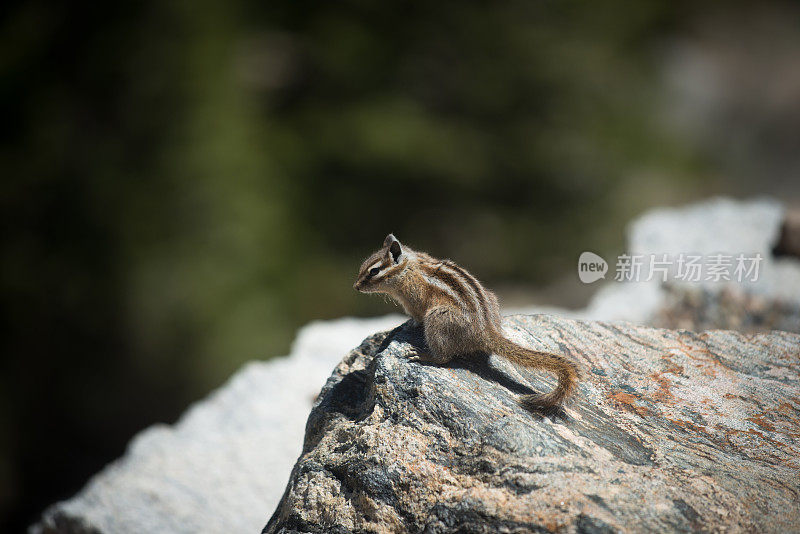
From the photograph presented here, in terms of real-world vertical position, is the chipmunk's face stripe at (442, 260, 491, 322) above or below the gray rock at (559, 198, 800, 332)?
below

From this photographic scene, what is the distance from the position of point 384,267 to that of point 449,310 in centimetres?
39

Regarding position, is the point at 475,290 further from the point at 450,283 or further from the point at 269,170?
the point at 269,170

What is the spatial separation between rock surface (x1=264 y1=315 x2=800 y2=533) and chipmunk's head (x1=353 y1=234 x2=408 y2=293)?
8.6 inches

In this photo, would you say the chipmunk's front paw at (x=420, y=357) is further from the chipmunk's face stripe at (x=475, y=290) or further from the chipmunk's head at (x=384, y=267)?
the chipmunk's head at (x=384, y=267)

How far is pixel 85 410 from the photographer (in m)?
6.80

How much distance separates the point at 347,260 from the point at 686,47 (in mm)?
5522

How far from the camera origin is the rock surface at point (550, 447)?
1990 mm

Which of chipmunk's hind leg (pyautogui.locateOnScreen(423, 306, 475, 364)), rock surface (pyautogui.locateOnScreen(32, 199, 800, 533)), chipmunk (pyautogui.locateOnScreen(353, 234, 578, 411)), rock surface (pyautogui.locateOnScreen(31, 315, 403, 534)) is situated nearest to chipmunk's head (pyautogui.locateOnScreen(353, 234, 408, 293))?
chipmunk (pyautogui.locateOnScreen(353, 234, 578, 411))

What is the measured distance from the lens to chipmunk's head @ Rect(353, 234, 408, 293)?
2.79m

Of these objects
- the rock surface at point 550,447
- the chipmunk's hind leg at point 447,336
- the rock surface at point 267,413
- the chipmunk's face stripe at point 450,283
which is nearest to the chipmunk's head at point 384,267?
the chipmunk's face stripe at point 450,283

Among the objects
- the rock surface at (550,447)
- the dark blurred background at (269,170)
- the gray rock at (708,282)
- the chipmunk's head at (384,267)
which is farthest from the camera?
the dark blurred background at (269,170)

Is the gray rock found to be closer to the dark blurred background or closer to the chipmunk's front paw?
the dark blurred background

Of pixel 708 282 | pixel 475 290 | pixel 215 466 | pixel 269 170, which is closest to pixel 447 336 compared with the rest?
pixel 475 290

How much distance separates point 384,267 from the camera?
9.23 ft
